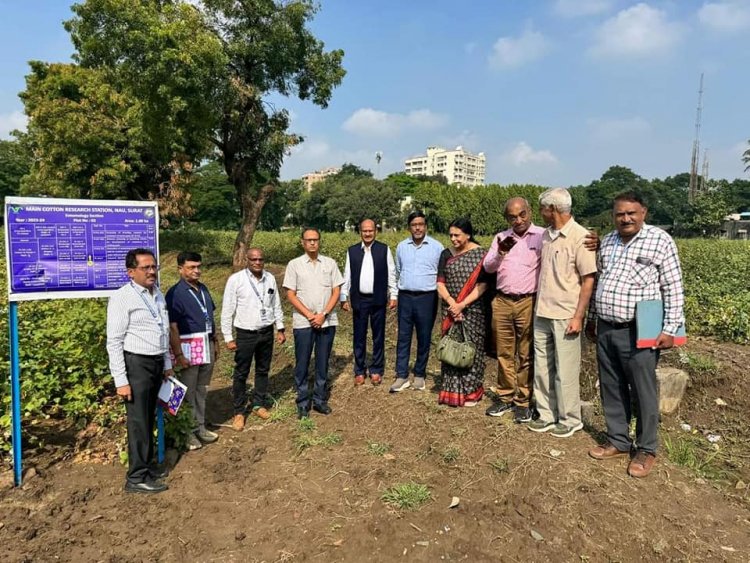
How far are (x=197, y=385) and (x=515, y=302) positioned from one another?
2.90 meters

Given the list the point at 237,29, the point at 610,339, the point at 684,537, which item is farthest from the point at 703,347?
the point at 237,29

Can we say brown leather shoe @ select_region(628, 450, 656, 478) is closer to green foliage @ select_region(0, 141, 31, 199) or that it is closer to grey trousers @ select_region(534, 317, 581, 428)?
grey trousers @ select_region(534, 317, 581, 428)

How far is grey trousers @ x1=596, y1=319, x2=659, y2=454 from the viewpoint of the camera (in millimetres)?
3377

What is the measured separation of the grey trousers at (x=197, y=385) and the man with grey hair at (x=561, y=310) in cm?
284

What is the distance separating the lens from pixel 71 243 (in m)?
3.60

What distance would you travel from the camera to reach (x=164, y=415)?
4.09 metres

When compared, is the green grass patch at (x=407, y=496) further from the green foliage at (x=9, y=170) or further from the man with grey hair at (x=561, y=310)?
the green foliage at (x=9, y=170)

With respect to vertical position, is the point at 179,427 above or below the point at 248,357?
below

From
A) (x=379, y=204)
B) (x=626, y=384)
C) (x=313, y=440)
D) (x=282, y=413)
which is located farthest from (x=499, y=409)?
(x=379, y=204)

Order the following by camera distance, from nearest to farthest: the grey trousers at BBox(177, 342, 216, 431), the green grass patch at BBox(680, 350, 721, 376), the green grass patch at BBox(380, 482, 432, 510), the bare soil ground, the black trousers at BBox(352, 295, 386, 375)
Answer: the bare soil ground < the green grass patch at BBox(380, 482, 432, 510) < the grey trousers at BBox(177, 342, 216, 431) < the green grass patch at BBox(680, 350, 721, 376) < the black trousers at BBox(352, 295, 386, 375)

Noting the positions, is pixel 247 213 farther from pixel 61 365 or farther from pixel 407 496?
pixel 407 496

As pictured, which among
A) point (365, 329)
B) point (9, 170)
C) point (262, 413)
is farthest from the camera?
point (9, 170)

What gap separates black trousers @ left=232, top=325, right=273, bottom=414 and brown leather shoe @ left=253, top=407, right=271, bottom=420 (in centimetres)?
14

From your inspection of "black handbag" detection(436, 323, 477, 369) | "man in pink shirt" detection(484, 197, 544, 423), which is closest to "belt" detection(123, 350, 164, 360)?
"black handbag" detection(436, 323, 477, 369)
